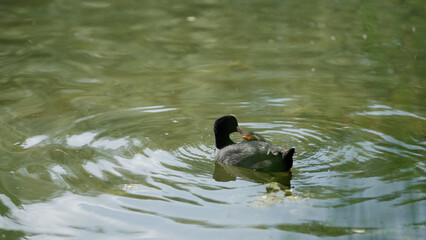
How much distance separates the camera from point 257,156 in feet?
21.4

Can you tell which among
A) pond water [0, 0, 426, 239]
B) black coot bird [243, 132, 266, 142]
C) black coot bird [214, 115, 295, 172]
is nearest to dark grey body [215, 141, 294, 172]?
black coot bird [214, 115, 295, 172]

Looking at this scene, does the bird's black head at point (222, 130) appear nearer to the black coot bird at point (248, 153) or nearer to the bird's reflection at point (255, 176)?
the black coot bird at point (248, 153)

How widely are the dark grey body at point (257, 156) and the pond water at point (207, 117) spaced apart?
10 cm

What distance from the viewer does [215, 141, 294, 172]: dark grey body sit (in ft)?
20.4

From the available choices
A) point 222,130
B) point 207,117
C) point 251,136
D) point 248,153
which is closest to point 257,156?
point 248,153

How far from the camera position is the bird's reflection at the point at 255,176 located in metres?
6.14

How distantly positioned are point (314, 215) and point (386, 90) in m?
4.23

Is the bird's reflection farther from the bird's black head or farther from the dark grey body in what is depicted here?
the bird's black head

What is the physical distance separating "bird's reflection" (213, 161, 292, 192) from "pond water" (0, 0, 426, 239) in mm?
23

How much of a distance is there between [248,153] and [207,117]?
5.29ft

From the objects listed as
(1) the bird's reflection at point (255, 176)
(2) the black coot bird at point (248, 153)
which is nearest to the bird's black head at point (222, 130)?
(2) the black coot bird at point (248, 153)

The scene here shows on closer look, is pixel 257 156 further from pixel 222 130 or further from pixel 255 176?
pixel 222 130

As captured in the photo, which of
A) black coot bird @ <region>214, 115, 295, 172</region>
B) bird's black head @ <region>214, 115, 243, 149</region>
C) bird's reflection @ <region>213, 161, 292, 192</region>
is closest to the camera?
bird's reflection @ <region>213, 161, 292, 192</region>

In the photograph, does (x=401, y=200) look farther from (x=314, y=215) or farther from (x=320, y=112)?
(x=320, y=112)
